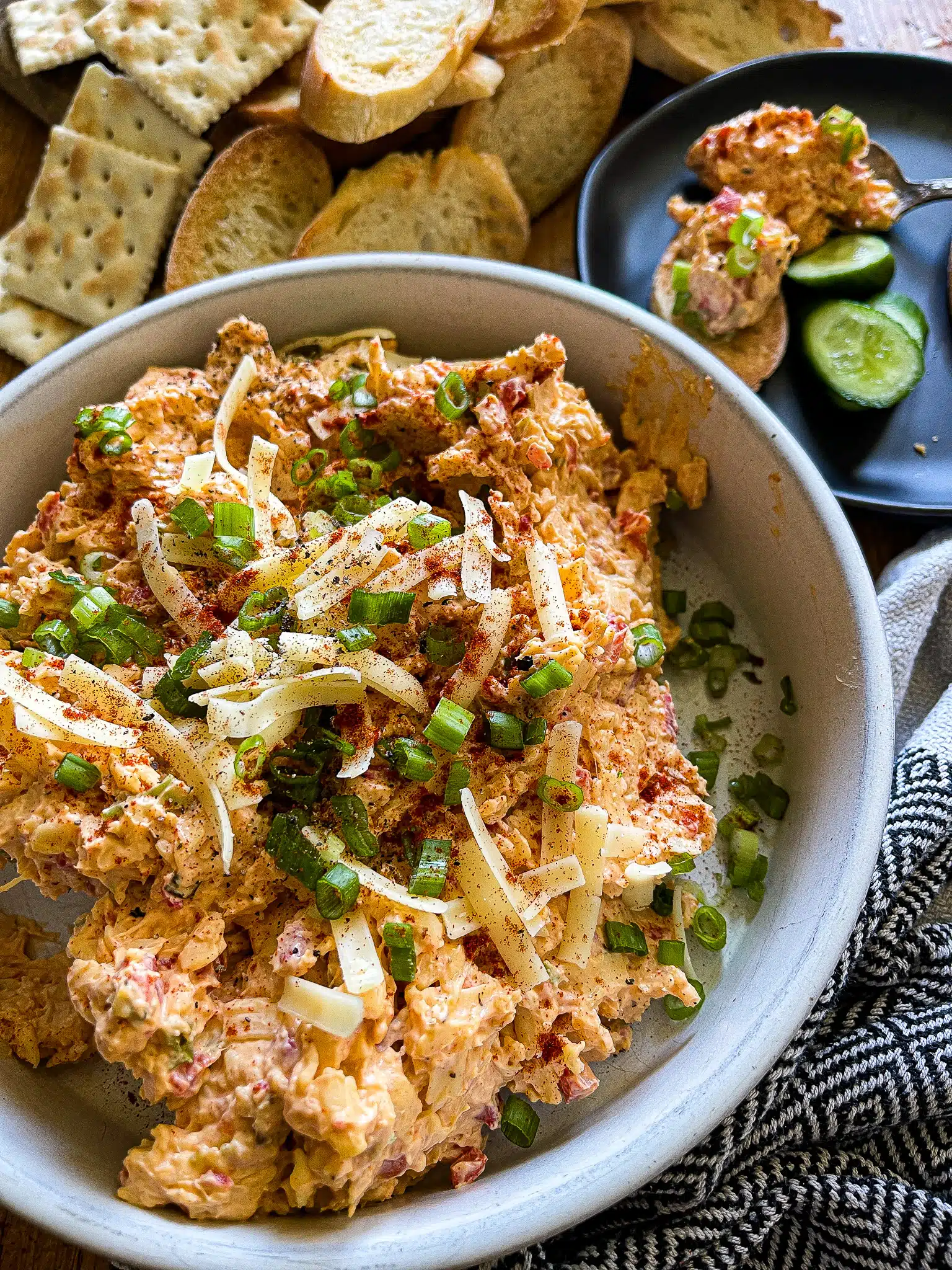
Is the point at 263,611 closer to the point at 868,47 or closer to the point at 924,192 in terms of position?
the point at 924,192

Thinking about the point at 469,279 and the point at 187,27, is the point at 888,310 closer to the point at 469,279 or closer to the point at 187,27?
the point at 469,279

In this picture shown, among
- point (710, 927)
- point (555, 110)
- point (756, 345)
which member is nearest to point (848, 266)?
point (756, 345)

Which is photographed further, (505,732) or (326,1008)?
(505,732)

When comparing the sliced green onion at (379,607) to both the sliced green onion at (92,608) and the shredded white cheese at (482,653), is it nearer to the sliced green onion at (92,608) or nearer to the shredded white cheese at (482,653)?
the shredded white cheese at (482,653)

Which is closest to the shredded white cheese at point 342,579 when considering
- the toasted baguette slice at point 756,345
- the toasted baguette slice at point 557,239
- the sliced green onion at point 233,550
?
the sliced green onion at point 233,550

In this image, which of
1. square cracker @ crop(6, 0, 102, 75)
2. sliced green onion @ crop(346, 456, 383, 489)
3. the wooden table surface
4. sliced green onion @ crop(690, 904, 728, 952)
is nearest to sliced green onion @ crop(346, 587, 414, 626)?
sliced green onion @ crop(346, 456, 383, 489)

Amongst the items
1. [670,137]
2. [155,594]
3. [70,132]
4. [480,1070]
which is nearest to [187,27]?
[70,132]
